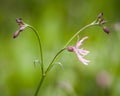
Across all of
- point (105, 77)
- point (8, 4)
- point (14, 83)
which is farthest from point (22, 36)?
point (8, 4)

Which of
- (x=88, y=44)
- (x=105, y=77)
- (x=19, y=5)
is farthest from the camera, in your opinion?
(x=19, y=5)

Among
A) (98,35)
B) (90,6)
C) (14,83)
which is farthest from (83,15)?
(14,83)

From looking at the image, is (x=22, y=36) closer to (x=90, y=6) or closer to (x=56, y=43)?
(x=56, y=43)

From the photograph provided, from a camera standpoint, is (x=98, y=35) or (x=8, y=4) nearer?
(x=98, y=35)

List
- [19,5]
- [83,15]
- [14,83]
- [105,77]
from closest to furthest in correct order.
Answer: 1. [105,77]
2. [14,83]
3. [83,15]
4. [19,5]

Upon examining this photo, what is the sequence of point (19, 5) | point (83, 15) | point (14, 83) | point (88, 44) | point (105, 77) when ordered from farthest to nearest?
point (19, 5) → point (83, 15) → point (88, 44) → point (14, 83) → point (105, 77)

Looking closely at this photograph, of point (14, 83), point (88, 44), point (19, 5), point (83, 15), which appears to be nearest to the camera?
point (14, 83)

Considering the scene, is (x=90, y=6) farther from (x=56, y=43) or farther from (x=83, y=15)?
(x=56, y=43)
